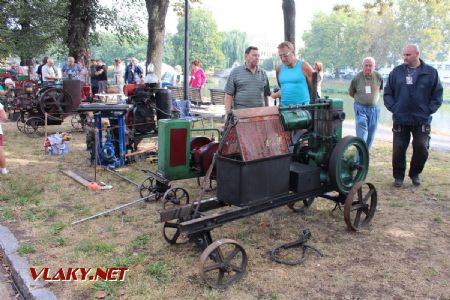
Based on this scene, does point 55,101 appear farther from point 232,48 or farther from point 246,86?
point 232,48

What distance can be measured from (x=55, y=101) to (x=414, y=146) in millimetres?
7251

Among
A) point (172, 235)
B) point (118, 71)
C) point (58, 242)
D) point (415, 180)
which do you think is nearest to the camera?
point (58, 242)

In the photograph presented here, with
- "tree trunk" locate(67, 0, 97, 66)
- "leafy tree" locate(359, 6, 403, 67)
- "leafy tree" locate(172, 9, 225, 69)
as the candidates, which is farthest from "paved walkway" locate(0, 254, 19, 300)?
"leafy tree" locate(172, 9, 225, 69)

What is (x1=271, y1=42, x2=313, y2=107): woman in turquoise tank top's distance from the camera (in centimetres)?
500

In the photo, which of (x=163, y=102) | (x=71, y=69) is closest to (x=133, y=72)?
(x=71, y=69)

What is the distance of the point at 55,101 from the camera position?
9.41 m

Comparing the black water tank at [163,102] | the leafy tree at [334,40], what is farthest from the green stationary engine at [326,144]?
the leafy tree at [334,40]

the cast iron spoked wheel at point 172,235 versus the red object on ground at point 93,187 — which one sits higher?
the red object on ground at point 93,187

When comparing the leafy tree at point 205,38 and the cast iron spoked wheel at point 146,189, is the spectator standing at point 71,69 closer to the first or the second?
the cast iron spoked wheel at point 146,189

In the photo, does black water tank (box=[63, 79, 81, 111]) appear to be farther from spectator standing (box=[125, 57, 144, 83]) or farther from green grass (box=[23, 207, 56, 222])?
green grass (box=[23, 207, 56, 222])

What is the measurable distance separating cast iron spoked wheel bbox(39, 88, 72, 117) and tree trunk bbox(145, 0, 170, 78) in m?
3.36

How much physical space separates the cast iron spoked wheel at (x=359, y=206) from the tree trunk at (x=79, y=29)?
1381 centimetres

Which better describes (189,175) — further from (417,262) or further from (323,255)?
(417,262)

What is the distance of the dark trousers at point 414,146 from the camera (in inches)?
223
